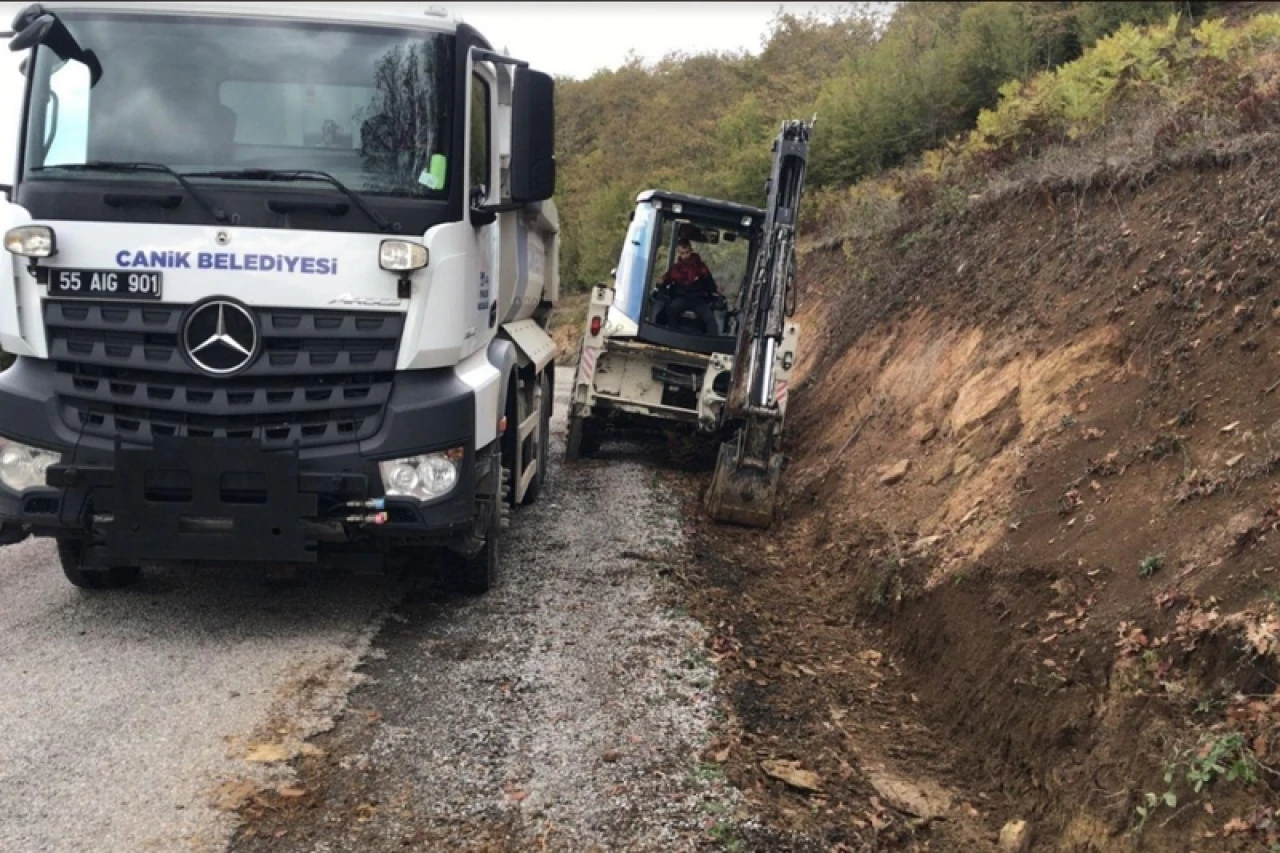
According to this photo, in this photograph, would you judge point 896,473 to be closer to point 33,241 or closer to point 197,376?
point 197,376

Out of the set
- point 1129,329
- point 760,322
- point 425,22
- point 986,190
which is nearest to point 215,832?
point 425,22

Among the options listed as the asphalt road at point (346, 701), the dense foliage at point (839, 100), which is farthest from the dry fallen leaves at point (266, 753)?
the dense foliage at point (839, 100)

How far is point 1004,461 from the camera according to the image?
6.50 metres

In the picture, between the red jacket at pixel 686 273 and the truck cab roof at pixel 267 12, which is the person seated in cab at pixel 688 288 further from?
the truck cab roof at pixel 267 12

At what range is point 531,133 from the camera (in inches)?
220

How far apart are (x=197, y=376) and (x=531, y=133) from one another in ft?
6.90

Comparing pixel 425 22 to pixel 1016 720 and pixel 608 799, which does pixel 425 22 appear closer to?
pixel 608 799

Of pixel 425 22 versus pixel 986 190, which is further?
pixel 986 190

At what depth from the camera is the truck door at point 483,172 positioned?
18.2ft

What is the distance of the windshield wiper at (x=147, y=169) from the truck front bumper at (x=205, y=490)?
0.98 metres

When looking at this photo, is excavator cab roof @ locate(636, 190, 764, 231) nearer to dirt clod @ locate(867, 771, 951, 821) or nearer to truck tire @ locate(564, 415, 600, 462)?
truck tire @ locate(564, 415, 600, 462)

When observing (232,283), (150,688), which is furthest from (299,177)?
(150,688)

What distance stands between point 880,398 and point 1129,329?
11.3ft

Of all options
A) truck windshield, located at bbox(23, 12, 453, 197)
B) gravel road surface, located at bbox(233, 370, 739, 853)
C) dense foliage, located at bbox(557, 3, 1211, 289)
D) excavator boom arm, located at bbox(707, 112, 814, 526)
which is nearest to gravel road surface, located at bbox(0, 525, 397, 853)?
gravel road surface, located at bbox(233, 370, 739, 853)
